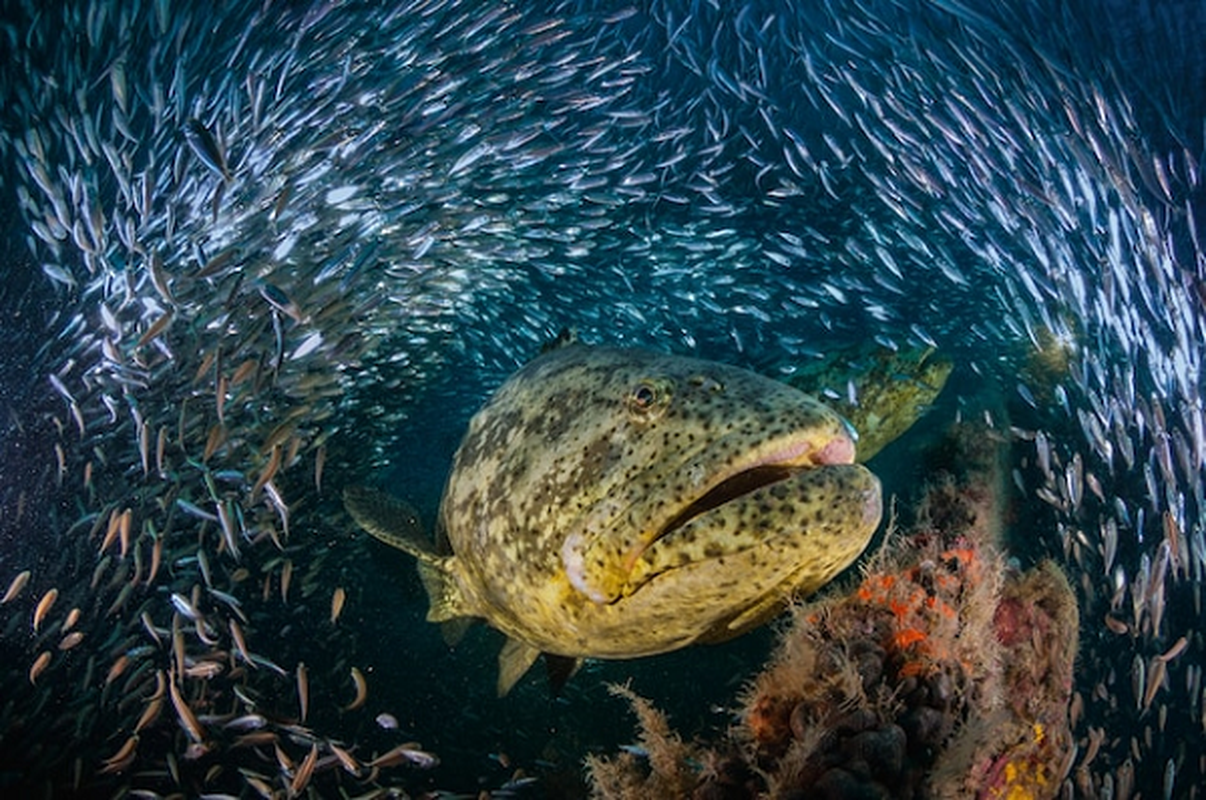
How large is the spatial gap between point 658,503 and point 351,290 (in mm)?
7863

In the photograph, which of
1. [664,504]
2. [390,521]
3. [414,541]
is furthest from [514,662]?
[664,504]

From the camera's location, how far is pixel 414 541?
4.57m

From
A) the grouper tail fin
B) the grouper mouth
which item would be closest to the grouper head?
the grouper mouth

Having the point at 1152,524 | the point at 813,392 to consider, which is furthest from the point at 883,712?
the point at 1152,524

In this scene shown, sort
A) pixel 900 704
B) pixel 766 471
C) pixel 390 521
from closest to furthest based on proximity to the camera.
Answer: pixel 766 471, pixel 900 704, pixel 390 521

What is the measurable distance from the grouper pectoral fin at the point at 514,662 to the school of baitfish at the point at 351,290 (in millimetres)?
871

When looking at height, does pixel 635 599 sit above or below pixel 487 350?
above

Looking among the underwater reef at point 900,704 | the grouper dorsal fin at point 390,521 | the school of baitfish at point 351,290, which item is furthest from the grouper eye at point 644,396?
the school of baitfish at point 351,290

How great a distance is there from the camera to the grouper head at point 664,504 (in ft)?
7.83

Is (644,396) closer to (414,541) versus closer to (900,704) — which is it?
(900,704)

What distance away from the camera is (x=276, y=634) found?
1036cm

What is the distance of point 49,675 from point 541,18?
33.5 feet

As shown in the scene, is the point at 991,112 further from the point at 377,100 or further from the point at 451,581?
the point at 451,581

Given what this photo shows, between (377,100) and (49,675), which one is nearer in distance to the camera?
(49,675)
